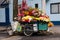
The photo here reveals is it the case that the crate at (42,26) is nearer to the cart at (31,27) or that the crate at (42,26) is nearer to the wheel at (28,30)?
the cart at (31,27)

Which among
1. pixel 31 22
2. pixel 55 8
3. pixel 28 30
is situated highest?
pixel 55 8

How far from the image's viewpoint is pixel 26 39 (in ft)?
46.2

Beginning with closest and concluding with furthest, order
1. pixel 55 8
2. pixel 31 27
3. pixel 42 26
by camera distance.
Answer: pixel 42 26 < pixel 31 27 < pixel 55 8

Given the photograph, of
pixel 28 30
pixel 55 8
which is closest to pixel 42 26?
pixel 28 30

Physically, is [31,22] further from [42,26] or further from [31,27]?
[42,26]

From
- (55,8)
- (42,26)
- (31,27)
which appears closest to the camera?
(42,26)

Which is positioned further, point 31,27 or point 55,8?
point 55,8

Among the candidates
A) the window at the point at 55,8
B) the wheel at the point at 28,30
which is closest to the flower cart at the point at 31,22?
the wheel at the point at 28,30

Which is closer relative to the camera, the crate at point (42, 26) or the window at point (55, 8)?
the crate at point (42, 26)

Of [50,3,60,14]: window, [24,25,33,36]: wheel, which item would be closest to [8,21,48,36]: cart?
[24,25,33,36]: wheel

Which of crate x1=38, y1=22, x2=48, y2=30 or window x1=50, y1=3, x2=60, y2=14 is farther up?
window x1=50, y1=3, x2=60, y2=14

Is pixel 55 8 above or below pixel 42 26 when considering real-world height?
above

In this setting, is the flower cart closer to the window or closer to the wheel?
the wheel

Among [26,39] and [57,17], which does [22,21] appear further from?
[57,17]
